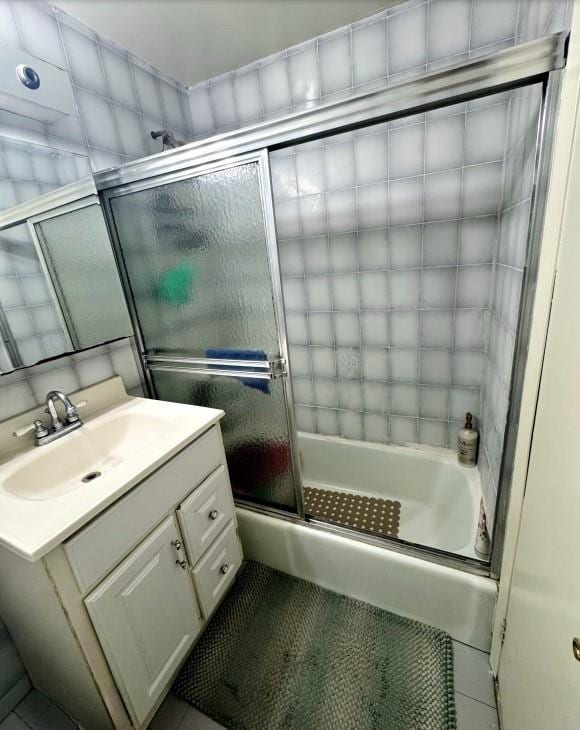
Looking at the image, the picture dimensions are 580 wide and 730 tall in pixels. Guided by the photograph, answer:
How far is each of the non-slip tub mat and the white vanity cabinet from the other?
194 mm

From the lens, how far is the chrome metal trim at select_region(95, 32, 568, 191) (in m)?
0.67

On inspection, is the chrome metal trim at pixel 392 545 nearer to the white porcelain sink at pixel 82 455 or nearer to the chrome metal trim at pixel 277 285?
the chrome metal trim at pixel 277 285

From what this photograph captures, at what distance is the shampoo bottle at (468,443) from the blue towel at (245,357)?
3.44 feet

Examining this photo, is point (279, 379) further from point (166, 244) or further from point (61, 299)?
point (61, 299)

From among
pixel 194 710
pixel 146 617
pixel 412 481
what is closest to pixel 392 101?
pixel 146 617

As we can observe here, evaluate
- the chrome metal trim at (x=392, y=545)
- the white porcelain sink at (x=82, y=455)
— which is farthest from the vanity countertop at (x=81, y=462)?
the chrome metal trim at (x=392, y=545)

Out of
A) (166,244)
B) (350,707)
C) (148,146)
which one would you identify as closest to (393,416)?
(350,707)

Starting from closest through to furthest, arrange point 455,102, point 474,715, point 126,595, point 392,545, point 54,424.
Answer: point 455,102 < point 126,595 < point 474,715 < point 54,424 < point 392,545

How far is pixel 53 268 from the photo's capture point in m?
1.21

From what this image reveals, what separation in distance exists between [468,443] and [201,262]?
4.90 ft

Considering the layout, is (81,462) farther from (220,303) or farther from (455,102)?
(455,102)

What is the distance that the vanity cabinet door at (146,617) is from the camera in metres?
0.85

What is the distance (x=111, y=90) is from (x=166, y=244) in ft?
2.55

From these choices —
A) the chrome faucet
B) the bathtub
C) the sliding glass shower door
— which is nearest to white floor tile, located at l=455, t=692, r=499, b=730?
the bathtub
